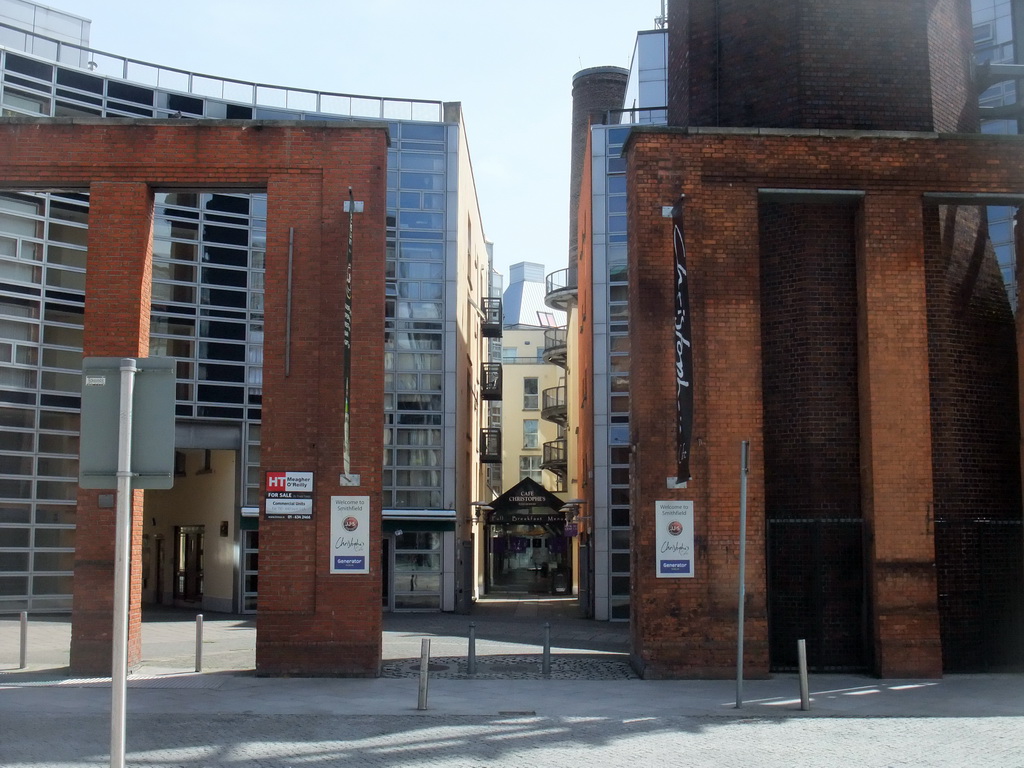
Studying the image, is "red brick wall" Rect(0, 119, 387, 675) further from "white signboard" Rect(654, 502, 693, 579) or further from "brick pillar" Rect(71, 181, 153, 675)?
"white signboard" Rect(654, 502, 693, 579)

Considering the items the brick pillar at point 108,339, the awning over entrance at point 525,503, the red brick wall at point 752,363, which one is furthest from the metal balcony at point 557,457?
the brick pillar at point 108,339

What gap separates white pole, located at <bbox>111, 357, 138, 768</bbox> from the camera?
6.13 metres

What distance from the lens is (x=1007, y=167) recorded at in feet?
53.6

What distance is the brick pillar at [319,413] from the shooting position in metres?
15.4

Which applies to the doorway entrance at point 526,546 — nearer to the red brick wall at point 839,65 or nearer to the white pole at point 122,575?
the red brick wall at point 839,65

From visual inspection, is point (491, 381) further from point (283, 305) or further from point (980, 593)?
point (980, 593)

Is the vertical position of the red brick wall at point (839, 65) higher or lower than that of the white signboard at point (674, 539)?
higher

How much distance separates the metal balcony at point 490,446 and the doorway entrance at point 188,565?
12.6 metres

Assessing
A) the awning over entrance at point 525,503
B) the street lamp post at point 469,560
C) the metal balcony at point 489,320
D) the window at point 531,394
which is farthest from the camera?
the window at point 531,394

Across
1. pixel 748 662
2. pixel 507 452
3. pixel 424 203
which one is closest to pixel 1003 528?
pixel 748 662

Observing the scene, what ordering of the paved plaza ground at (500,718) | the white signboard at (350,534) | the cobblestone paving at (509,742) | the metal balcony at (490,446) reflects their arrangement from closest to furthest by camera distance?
the cobblestone paving at (509,742)
the paved plaza ground at (500,718)
the white signboard at (350,534)
the metal balcony at (490,446)

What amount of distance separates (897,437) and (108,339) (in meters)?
11.4

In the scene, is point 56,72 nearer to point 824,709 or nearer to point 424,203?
point 424,203

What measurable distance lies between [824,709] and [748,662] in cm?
222
